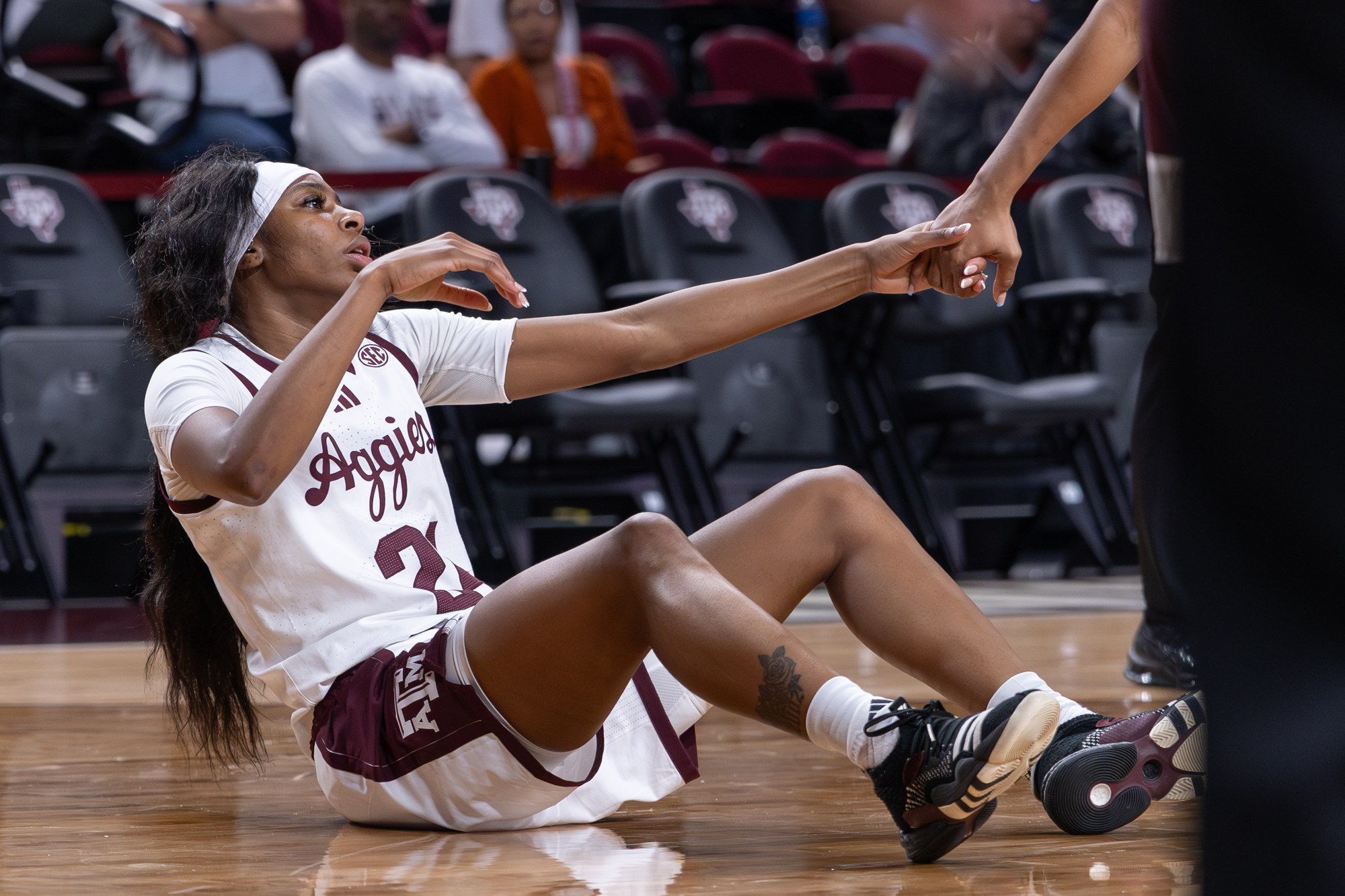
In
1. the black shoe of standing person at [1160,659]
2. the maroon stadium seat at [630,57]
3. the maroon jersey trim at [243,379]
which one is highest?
the maroon jersey trim at [243,379]

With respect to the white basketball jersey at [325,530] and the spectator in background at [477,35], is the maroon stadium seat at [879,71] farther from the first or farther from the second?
the white basketball jersey at [325,530]

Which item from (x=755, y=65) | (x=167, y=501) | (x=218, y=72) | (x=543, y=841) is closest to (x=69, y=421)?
(x=218, y=72)

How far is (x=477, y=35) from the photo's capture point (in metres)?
6.48

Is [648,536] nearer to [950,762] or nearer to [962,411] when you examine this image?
[950,762]

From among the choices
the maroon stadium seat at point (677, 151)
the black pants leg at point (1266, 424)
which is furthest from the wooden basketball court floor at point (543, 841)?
the maroon stadium seat at point (677, 151)

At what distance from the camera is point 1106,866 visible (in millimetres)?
1694

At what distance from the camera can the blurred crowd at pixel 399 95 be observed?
17.7 ft

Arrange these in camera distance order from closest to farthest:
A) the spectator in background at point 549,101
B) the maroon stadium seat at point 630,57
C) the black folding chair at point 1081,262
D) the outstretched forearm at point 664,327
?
the outstretched forearm at point 664,327, the black folding chair at point 1081,262, the spectator in background at point 549,101, the maroon stadium seat at point 630,57

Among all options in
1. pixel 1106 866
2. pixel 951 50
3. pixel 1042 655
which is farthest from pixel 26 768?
pixel 951 50

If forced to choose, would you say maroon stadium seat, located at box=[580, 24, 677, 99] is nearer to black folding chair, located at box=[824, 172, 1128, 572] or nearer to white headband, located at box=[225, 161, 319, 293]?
black folding chair, located at box=[824, 172, 1128, 572]

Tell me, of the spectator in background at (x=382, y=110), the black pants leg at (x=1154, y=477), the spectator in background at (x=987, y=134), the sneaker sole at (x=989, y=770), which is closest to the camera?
the sneaker sole at (x=989, y=770)

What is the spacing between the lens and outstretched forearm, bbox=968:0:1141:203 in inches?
93.4

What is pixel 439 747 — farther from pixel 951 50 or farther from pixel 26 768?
pixel 951 50

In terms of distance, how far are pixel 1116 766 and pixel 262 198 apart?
4.18 feet
